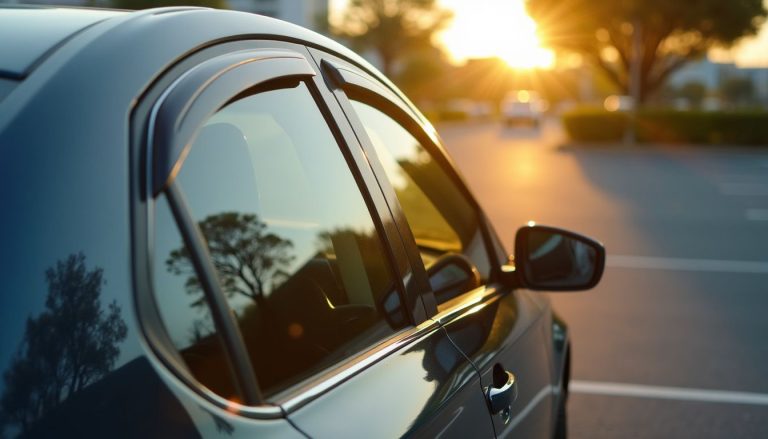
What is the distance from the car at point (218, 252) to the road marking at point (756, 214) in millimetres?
12416

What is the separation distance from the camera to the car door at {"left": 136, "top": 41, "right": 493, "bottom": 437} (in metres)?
1.44

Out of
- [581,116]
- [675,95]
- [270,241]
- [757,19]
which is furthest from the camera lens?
[675,95]

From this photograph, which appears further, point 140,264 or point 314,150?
point 314,150

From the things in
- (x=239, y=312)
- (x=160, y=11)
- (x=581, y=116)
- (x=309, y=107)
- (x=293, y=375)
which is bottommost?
(x=581, y=116)

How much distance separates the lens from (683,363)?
6.47m

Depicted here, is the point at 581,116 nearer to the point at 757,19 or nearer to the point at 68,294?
the point at 757,19

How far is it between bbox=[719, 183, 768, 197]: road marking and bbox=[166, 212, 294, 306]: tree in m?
16.7

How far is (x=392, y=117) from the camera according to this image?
8.63 feet

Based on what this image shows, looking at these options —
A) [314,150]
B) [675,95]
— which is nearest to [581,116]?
[314,150]

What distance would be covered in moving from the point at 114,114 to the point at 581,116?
31.4m

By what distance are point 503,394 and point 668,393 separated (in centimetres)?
367

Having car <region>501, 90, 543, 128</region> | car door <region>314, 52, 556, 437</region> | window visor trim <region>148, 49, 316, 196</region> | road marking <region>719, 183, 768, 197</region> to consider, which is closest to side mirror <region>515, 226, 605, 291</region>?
car door <region>314, 52, 556, 437</region>

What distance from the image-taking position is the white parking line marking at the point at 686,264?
10.1m

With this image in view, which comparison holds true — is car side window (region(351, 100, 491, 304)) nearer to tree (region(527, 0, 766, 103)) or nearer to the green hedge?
the green hedge
